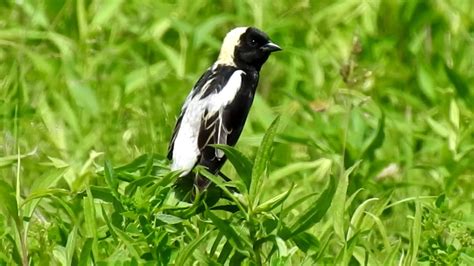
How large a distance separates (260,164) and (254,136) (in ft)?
4.25

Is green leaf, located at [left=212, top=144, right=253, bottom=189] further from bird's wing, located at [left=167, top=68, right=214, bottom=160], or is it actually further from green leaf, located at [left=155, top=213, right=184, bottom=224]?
bird's wing, located at [left=167, top=68, right=214, bottom=160]

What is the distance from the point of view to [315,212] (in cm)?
376

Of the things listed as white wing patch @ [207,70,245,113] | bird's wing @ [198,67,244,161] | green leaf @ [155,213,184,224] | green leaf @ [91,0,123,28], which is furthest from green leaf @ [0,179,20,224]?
green leaf @ [91,0,123,28]

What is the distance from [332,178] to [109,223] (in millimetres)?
537

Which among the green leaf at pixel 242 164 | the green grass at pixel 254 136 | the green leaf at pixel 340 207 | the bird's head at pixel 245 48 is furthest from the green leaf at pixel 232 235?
the bird's head at pixel 245 48

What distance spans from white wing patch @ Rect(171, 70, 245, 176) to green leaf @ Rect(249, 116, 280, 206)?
970 millimetres

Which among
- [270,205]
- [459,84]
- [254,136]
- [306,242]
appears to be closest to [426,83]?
[459,84]

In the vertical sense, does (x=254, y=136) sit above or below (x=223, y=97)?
below

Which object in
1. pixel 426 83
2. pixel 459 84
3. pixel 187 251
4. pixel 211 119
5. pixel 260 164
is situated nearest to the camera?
pixel 187 251

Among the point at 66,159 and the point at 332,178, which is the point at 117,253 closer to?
the point at 332,178

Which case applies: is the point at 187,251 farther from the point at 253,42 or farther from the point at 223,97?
the point at 253,42

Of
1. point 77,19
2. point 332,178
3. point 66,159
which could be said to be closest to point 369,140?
point 66,159

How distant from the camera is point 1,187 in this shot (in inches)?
147

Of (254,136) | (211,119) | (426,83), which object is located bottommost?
(426,83)
